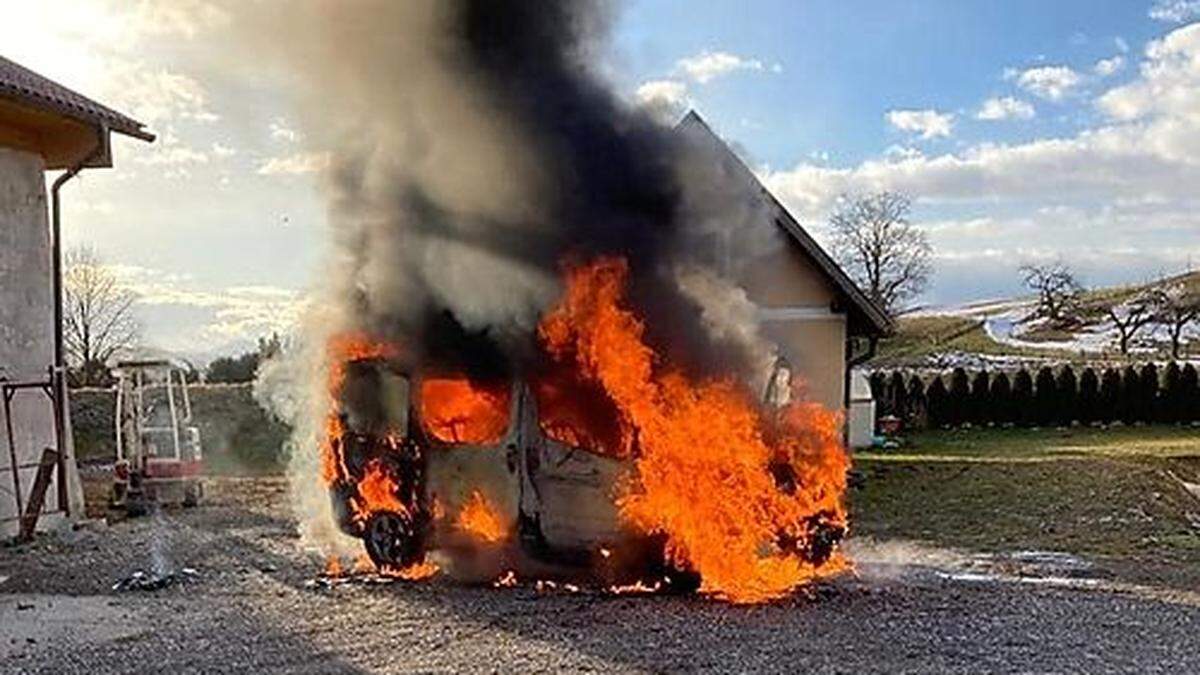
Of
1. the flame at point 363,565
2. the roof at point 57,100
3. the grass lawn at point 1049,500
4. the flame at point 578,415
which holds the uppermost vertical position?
the roof at point 57,100

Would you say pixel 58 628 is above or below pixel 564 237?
below

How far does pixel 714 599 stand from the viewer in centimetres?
931

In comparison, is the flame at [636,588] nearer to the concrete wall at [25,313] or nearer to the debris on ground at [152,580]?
the debris on ground at [152,580]

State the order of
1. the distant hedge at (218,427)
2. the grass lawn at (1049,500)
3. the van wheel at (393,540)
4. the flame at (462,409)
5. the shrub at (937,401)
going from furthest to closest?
the shrub at (937,401)
the distant hedge at (218,427)
the grass lawn at (1049,500)
the van wheel at (393,540)
the flame at (462,409)

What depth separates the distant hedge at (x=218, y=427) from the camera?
25.1m

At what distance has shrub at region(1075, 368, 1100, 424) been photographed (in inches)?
1323

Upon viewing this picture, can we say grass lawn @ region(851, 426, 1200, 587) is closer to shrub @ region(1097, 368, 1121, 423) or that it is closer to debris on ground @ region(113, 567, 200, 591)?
shrub @ region(1097, 368, 1121, 423)

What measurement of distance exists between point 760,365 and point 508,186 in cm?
278

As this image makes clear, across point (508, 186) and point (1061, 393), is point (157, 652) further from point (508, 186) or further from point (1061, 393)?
point (1061, 393)

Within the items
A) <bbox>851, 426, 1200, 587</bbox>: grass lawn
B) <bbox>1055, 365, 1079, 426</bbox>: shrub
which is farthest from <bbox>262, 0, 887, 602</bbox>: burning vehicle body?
<bbox>1055, 365, 1079, 426</bbox>: shrub

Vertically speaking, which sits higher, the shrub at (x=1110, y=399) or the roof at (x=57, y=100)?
the roof at (x=57, y=100)

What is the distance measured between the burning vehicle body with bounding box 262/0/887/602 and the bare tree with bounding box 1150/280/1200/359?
41114mm

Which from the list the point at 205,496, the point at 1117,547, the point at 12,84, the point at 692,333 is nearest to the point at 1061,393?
the point at 1117,547

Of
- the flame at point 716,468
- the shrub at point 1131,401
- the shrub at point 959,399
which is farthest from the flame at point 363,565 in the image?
the shrub at point 1131,401
